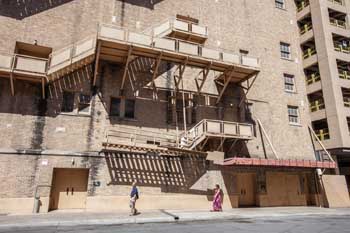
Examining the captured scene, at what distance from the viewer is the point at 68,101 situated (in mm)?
17016

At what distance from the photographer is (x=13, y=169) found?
14.6 metres

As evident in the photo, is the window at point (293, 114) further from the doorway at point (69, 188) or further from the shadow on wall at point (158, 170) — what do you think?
the doorway at point (69, 188)

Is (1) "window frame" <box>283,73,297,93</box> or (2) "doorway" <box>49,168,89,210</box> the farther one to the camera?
(1) "window frame" <box>283,73,297,93</box>

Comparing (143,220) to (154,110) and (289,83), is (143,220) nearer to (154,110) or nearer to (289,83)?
(154,110)

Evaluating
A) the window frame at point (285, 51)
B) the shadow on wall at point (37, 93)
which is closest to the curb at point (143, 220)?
the shadow on wall at point (37, 93)

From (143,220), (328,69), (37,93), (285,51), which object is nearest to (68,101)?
(37,93)

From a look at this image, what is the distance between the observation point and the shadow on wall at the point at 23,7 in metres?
17.1

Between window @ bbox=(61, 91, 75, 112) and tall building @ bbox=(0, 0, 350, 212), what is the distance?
2.9 inches

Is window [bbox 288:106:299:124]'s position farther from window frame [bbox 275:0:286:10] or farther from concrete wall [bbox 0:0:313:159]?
window frame [bbox 275:0:286:10]

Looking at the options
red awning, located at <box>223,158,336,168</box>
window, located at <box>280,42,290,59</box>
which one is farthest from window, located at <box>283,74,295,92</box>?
red awning, located at <box>223,158,336,168</box>

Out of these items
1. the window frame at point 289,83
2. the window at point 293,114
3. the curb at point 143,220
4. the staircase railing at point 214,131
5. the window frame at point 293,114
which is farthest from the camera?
the window frame at point 289,83

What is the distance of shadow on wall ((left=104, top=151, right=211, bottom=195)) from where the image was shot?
16578 mm

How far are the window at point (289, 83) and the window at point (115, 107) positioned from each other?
16618mm

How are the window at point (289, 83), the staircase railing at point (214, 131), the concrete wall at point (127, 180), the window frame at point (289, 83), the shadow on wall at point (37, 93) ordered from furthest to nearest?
the window at point (289, 83) < the window frame at point (289, 83) < the staircase railing at point (214, 131) < the shadow on wall at point (37, 93) < the concrete wall at point (127, 180)
